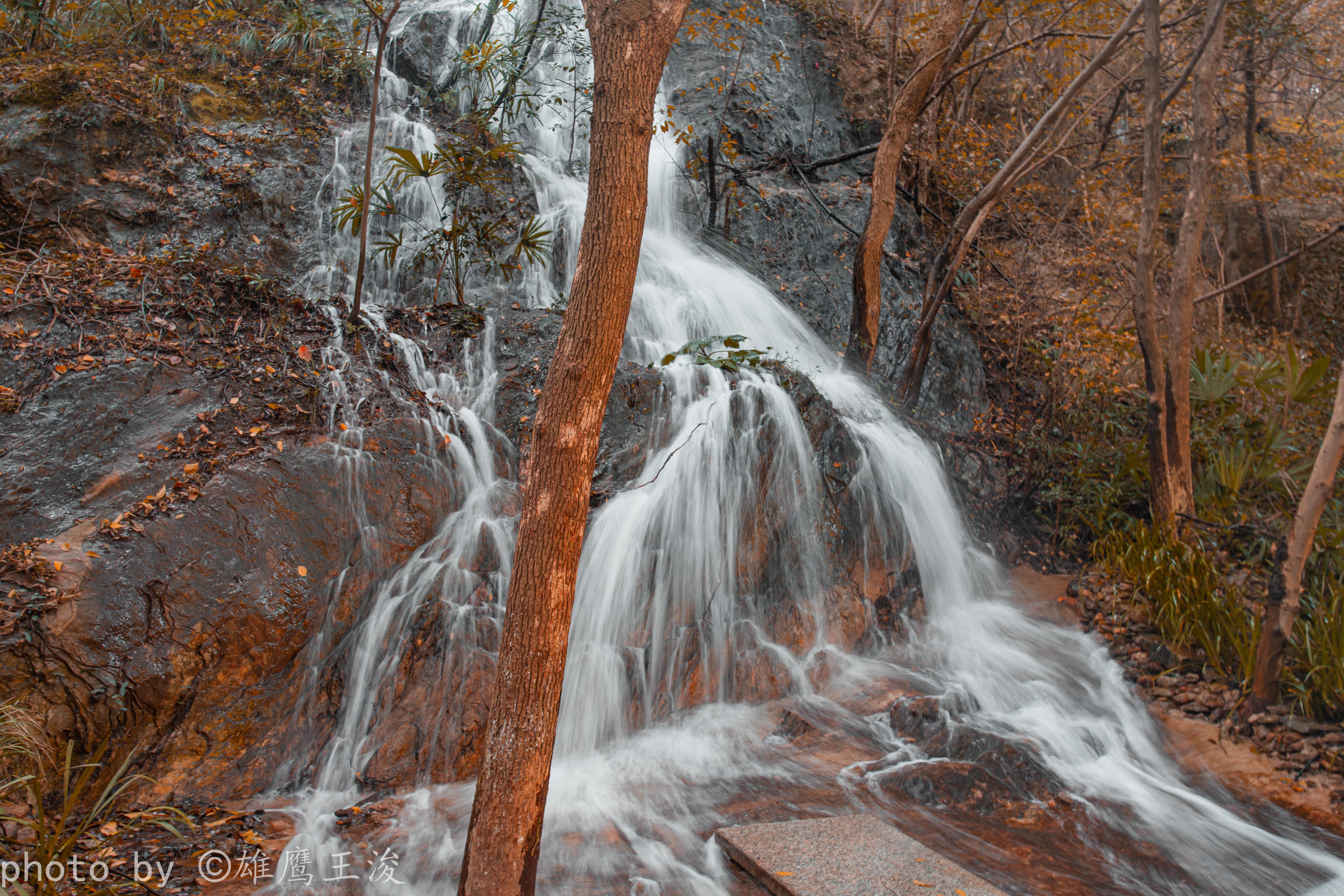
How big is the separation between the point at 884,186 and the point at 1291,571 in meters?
5.85

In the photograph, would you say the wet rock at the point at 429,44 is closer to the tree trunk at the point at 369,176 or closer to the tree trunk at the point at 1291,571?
the tree trunk at the point at 369,176

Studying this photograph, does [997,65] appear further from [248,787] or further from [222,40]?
[248,787]

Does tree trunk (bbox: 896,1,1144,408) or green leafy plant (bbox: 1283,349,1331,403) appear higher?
tree trunk (bbox: 896,1,1144,408)

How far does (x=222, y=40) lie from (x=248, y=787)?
9611 mm

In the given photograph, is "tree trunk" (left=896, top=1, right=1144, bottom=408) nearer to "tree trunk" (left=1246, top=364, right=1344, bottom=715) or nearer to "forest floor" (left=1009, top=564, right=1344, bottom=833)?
"forest floor" (left=1009, top=564, right=1344, bottom=833)

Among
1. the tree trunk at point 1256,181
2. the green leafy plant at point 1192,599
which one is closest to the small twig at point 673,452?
the green leafy plant at point 1192,599

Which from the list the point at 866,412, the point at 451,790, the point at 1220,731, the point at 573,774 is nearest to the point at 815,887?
the point at 573,774

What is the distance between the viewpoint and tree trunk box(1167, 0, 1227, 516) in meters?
6.70

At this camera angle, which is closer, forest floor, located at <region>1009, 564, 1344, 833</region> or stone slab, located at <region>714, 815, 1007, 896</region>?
stone slab, located at <region>714, 815, 1007, 896</region>

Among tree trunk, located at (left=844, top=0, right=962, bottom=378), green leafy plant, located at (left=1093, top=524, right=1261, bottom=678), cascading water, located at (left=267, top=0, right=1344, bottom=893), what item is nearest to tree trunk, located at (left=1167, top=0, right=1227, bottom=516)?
green leafy plant, located at (left=1093, top=524, right=1261, bottom=678)

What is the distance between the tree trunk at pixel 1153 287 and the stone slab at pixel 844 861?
5.02 meters

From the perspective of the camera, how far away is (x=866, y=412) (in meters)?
8.27

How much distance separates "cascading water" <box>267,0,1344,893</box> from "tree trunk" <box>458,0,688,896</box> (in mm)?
1007

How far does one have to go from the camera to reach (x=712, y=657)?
5.55 meters
